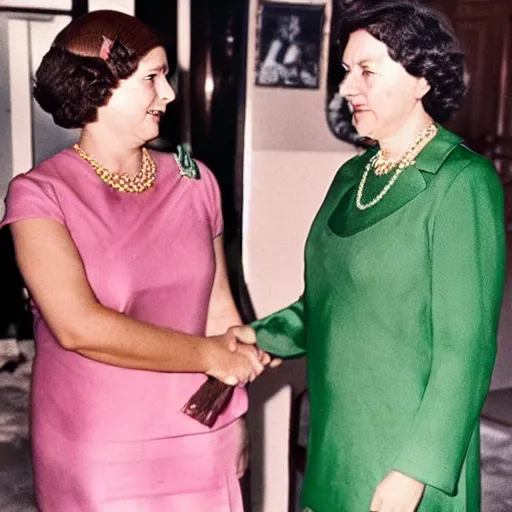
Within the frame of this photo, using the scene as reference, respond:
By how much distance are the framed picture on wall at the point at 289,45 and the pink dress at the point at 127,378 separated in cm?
45

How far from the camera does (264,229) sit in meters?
1.72

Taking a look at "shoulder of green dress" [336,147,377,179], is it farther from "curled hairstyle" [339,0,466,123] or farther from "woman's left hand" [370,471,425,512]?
"woman's left hand" [370,471,425,512]

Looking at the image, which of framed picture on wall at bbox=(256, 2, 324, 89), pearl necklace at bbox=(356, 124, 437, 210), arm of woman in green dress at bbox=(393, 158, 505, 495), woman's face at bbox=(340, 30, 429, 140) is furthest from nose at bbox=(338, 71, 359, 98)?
framed picture on wall at bbox=(256, 2, 324, 89)

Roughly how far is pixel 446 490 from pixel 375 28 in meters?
0.61

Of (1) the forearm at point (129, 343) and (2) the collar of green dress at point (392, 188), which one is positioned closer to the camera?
(2) the collar of green dress at point (392, 188)

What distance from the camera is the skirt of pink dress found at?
121 centimetres

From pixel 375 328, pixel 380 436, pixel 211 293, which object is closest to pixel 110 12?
pixel 211 293

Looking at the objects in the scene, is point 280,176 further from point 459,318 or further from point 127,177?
point 459,318

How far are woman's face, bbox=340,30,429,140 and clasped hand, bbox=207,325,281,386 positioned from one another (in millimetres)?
435

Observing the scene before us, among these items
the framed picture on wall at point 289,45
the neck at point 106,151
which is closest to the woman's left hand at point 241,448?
the neck at point 106,151

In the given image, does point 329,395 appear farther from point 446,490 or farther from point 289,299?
point 289,299

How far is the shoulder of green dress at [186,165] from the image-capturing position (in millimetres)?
1281

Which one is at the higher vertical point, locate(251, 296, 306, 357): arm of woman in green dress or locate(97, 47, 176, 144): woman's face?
locate(97, 47, 176, 144): woman's face

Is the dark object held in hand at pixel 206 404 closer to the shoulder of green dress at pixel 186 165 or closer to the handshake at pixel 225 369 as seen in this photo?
the handshake at pixel 225 369
